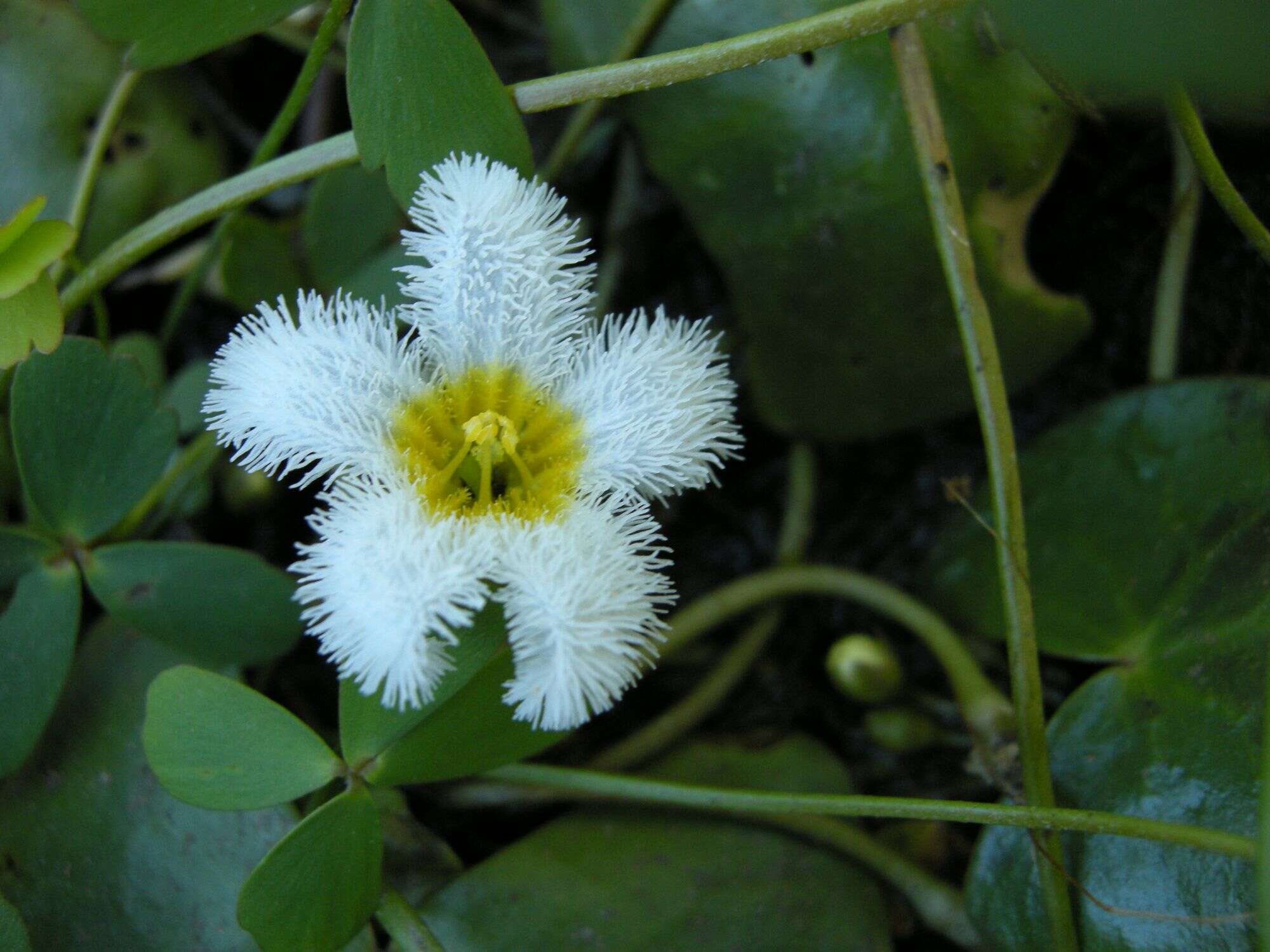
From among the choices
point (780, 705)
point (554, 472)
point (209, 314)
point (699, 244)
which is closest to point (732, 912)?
point (780, 705)

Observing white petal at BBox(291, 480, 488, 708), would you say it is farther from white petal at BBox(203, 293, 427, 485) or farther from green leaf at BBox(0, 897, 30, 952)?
green leaf at BBox(0, 897, 30, 952)

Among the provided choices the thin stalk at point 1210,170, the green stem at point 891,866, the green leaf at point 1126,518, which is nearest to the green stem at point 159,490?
the green stem at point 891,866

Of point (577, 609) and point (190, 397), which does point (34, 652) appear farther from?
point (577, 609)

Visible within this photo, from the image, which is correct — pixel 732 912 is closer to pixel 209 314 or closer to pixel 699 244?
pixel 699 244

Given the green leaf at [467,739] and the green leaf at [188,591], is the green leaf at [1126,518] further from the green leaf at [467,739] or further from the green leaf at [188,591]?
the green leaf at [188,591]

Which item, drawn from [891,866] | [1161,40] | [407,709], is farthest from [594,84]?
[891,866]

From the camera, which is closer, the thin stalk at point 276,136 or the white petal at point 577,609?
the white petal at point 577,609

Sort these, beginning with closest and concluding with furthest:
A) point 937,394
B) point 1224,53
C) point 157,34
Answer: point 1224,53 < point 157,34 < point 937,394
